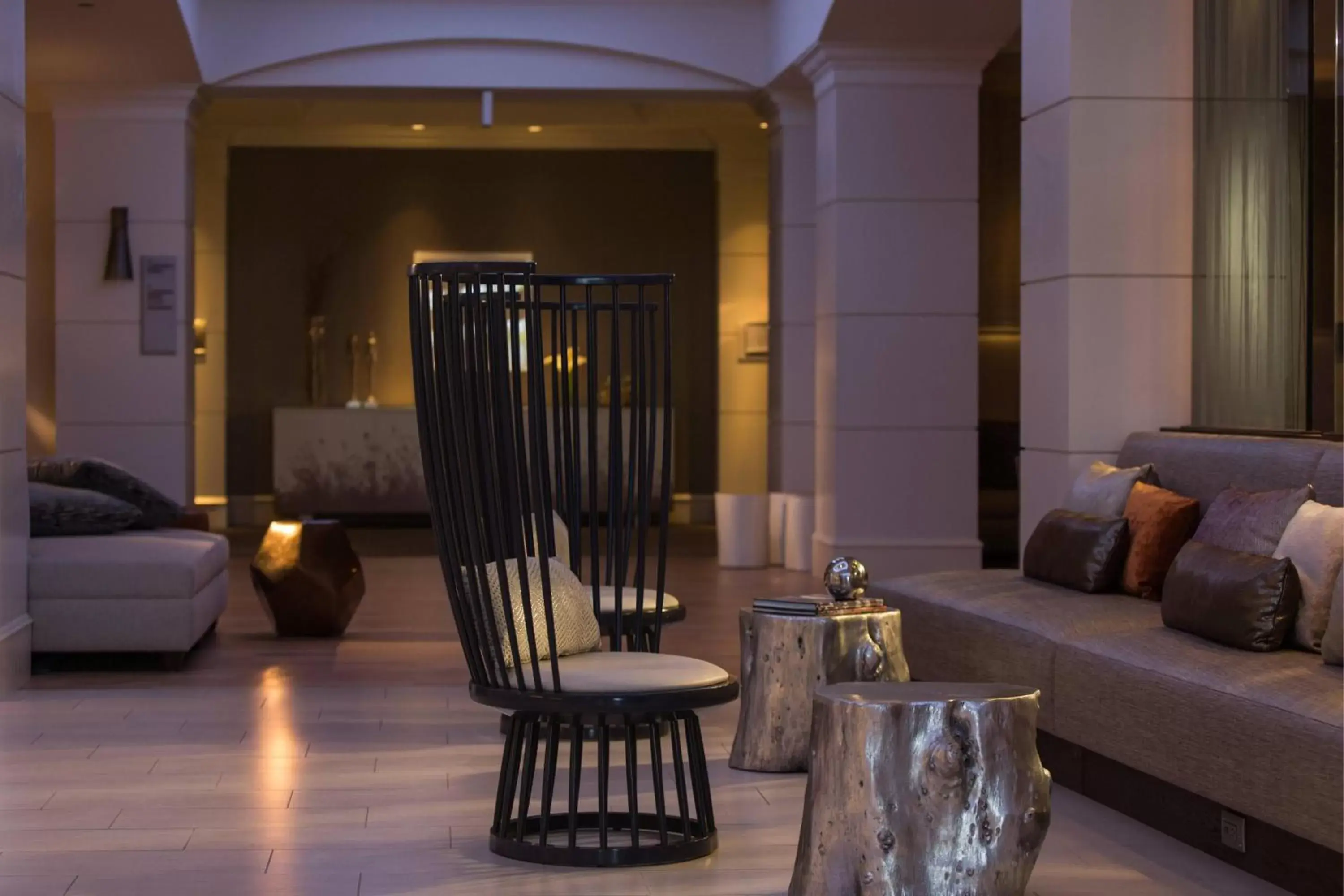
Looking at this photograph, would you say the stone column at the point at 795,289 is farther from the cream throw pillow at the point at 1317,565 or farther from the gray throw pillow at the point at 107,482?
the cream throw pillow at the point at 1317,565

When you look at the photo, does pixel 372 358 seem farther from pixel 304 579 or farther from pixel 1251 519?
pixel 1251 519

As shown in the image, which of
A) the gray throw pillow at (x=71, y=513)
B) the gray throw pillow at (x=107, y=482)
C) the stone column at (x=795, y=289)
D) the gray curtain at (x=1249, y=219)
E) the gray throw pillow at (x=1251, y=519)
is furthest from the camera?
the stone column at (x=795, y=289)

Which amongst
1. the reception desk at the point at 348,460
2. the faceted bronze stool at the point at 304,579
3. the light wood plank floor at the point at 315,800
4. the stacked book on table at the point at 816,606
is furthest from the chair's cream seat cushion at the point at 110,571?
A: the reception desk at the point at 348,460

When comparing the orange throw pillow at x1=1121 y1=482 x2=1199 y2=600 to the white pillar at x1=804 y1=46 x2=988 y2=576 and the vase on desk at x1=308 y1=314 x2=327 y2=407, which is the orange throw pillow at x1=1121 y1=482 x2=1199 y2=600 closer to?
the white pillar at x1=804 y1=46 x2=988 y2=576

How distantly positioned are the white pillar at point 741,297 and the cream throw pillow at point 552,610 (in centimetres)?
1018

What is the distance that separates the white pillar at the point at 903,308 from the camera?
944 centimetres

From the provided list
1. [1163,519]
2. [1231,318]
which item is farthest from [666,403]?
[1231,318]

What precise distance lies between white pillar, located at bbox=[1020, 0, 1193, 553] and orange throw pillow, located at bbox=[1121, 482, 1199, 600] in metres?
1.07

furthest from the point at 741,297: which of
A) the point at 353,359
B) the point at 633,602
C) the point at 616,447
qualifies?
the point at 616,447

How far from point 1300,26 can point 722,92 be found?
5292 millimetres

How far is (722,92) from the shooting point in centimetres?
1072

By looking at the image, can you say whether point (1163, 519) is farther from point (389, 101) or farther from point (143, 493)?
point (389, 101)

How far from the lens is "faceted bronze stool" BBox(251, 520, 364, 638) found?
23.9 ft

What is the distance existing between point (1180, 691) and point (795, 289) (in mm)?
7155
